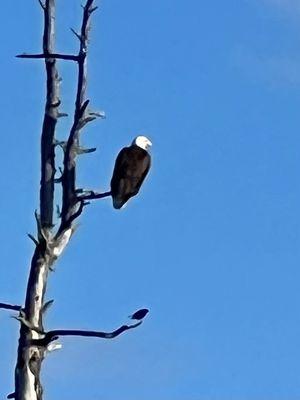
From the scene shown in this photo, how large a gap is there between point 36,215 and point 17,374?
96 centimetres

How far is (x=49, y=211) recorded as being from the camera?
7691mm

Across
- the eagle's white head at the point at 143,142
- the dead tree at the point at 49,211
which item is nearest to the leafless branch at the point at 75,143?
the dead tree at the point at 49,211

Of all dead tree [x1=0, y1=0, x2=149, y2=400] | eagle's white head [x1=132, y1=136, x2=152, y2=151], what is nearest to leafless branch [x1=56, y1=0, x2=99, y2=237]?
dead tree [x1=0, y1=0, x2=149, y2=400]

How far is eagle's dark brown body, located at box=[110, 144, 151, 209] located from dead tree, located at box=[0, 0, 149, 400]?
0.74 meters

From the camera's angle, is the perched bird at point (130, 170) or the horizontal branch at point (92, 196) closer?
the horizontal branch at point (92, 196)

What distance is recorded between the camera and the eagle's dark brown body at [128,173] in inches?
355

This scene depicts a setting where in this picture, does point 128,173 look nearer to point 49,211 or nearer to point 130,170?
point 130,170

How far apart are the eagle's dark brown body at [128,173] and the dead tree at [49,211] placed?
0.74 meters

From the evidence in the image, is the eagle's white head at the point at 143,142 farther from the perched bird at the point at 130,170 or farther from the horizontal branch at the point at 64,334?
the horizontal branch at the point at 64,334

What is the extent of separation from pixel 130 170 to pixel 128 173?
14 centimetres

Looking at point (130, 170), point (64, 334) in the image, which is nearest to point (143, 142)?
point (130, 170)

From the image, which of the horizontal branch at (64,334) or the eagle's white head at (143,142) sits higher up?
the eagle's white head at (143,142)

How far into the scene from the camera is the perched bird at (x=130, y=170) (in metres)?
9.04

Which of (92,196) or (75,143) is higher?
(75,143)
